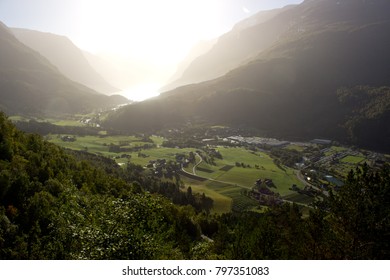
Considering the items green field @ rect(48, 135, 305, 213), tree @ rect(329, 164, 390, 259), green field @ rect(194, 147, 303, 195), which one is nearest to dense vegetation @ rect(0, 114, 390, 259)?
tree @ rect(329, 164, 390, 259)

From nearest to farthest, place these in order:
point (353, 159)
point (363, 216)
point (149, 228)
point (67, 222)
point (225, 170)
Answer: point (363, 216), point (149, 228), point (67, 222), point (225, 170), point (353, 159)

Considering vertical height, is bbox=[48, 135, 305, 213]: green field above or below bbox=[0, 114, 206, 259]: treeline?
below

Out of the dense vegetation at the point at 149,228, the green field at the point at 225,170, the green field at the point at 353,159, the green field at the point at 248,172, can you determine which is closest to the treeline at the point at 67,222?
the dense vegetation at the point at 149,228

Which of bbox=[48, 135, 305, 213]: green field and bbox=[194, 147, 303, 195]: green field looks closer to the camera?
bbox=[48, 135, 305, 213]: green field

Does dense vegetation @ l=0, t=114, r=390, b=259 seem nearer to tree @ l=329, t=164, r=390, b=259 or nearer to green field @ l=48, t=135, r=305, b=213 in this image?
tree @ l=329, t=164, r=390, b=259

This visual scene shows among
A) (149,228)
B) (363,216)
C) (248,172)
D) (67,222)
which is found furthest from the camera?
(248,172)

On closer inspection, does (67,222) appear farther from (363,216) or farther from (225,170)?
(225,170)

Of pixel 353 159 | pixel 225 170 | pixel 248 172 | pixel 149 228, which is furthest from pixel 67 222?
pixel 353 159

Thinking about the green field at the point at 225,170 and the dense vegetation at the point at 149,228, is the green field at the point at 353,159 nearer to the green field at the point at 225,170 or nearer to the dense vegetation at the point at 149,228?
the green field at the point at 225,170

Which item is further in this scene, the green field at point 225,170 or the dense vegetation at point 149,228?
the green field at point 225,170

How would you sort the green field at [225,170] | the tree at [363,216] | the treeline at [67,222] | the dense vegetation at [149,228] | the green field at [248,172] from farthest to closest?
the green field at [248,172] → the green field at [225,170] → the tree at [363,216] → the dense vegetation at [149,228] → the treeline at [67,222]

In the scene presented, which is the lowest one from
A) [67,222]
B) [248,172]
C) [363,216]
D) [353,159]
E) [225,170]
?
[353,159]

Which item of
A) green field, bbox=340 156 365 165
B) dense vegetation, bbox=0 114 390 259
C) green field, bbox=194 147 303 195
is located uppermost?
dense vegetation, bbox=0 114 390 259
